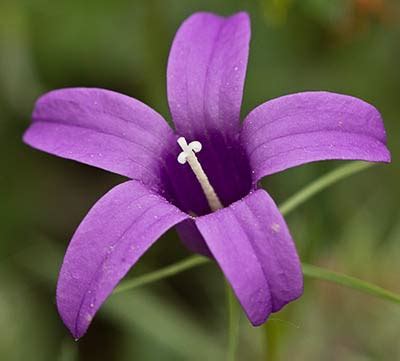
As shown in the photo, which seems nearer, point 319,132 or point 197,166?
point 319,132

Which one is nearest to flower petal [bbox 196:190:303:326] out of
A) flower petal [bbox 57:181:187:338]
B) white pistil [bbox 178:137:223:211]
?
flower petal [bbox 57:181:187:338]

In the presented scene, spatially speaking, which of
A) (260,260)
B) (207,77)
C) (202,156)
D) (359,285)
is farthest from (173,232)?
(260,260)

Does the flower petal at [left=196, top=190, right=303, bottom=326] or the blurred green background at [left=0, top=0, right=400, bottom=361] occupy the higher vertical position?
the flower petal at [left=196, top=190, right=303, bottom=326]

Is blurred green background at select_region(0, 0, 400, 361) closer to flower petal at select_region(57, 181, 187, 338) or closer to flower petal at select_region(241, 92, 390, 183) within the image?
flower petal at select_region(241, 92, 390, 183)

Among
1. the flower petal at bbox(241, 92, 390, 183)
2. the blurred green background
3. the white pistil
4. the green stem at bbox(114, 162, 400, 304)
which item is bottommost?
the blurred green background

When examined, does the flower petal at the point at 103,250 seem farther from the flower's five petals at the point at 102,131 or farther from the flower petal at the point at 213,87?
the flower petal at the point at 213,87

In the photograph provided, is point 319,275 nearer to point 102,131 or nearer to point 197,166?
point 197,166
